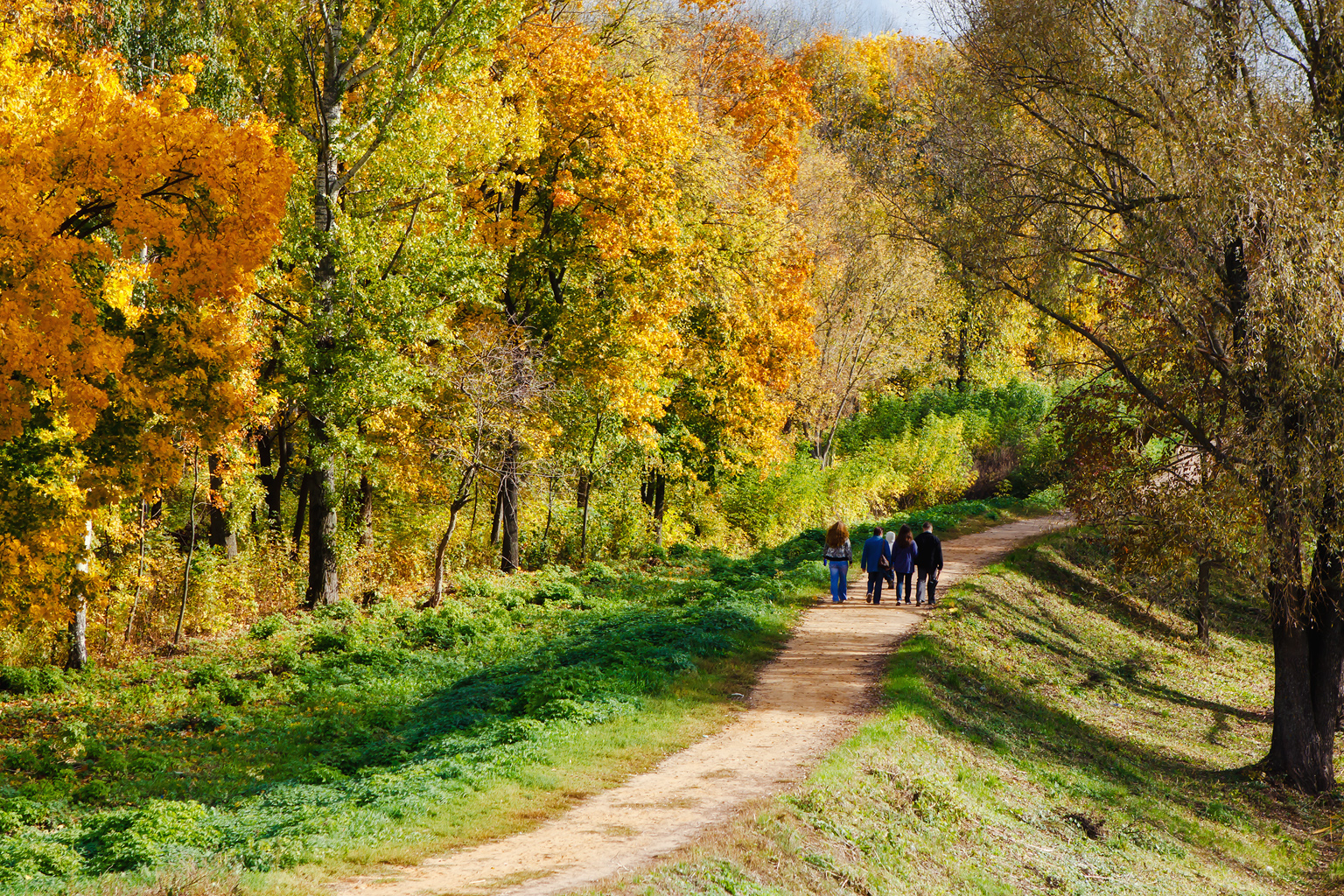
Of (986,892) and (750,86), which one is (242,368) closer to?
(986,892)

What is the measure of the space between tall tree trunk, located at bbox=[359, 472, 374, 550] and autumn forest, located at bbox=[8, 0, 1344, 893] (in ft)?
0.95

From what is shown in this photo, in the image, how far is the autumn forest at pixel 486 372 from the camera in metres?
13.1

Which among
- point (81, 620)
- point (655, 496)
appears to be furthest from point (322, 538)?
point (655, 496)

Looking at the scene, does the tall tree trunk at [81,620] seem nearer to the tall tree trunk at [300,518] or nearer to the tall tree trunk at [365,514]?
the tall tree trunk at [300,518]

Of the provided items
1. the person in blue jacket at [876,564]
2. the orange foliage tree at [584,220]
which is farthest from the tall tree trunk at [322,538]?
the person in blue jacket at [876,564]

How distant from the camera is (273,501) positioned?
2741 centimetres

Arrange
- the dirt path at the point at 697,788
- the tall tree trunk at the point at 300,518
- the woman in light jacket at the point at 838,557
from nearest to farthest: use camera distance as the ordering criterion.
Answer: the dirt path at the point at 697,788 < the woman in light jacket at the point at 838,557 < the tall tree trunk at the point at 300,518

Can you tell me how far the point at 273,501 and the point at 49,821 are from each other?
17.5 metres

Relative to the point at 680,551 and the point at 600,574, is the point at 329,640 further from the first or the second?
the point at 680,551

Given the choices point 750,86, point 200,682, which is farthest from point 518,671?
point 750,86

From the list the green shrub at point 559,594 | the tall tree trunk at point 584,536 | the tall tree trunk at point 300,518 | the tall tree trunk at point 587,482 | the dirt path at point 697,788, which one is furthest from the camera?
the tall tree trunk at point 584,536

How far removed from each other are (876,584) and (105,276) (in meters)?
14.7

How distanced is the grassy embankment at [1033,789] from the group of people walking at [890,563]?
84cm

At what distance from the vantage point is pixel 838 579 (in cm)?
2066
